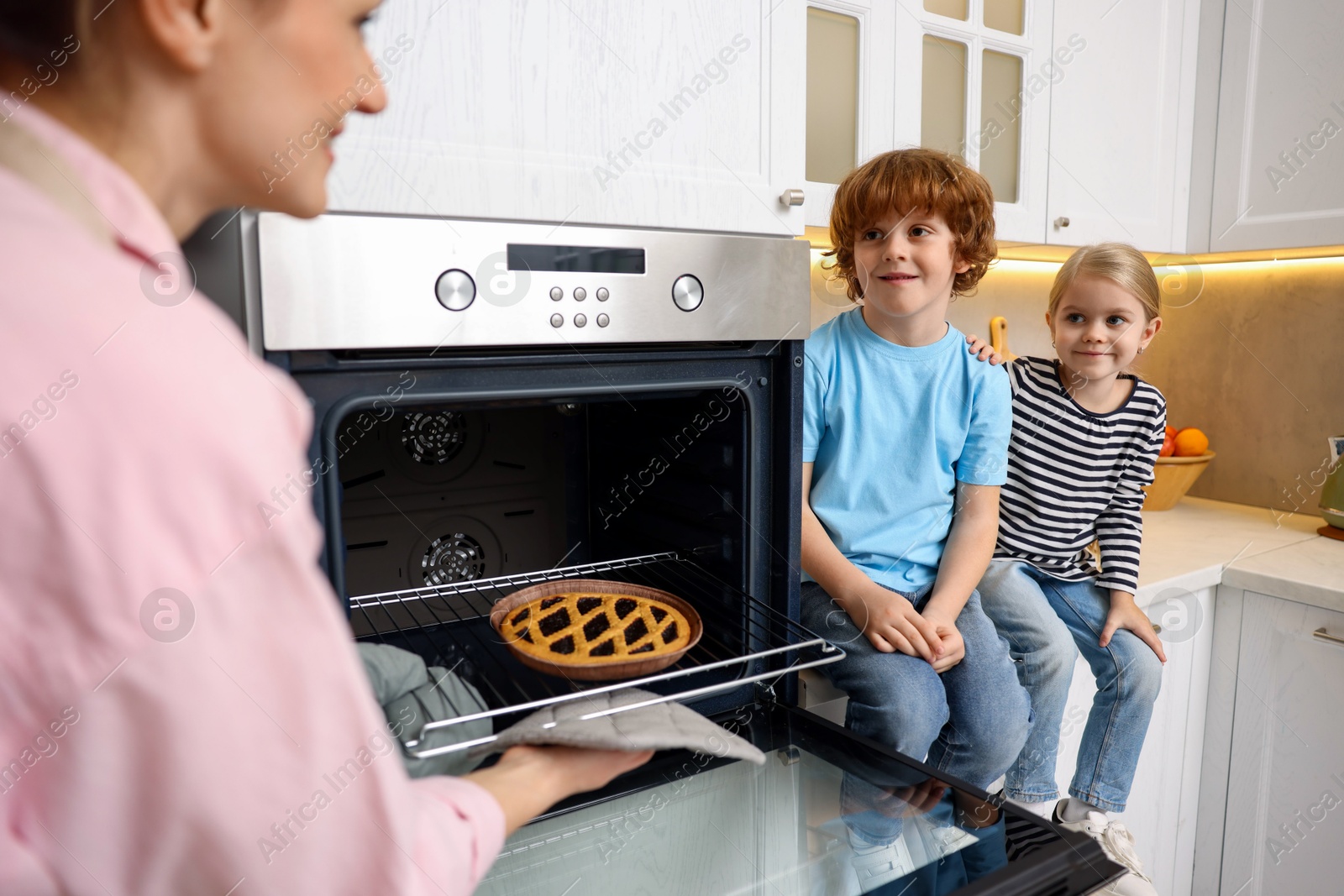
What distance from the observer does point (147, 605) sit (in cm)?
31

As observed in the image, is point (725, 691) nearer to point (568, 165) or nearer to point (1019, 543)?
point (568, 165)

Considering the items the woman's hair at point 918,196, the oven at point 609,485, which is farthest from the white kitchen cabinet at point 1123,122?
the oven at point 609,485

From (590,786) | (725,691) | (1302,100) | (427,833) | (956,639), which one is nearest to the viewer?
(427,833)

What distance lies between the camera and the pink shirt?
0.98 feet

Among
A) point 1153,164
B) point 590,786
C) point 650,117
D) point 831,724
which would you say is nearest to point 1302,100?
point 1153,164

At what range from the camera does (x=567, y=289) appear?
0.80 m

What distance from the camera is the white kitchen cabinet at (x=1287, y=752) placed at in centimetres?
150

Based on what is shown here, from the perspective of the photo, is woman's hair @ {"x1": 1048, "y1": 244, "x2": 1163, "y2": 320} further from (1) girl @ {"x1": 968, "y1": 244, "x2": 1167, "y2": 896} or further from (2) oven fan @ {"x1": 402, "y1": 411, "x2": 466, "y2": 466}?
(2) oven fan @ {"x1": 402, "y1": 411, "x2": 466, "y2": 466}

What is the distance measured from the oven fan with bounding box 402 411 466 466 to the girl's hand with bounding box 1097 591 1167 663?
101cm

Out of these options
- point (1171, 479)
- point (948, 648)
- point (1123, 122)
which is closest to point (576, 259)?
point (948, 648)

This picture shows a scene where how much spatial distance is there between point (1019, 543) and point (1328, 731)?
0.64 metres

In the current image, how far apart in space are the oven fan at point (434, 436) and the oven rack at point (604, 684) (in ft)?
0.53

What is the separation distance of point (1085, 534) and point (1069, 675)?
276 millimetres

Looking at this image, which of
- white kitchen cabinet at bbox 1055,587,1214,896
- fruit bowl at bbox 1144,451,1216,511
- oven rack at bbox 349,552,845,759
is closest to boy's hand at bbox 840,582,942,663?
oven rack at bbox 349,552,845,759
